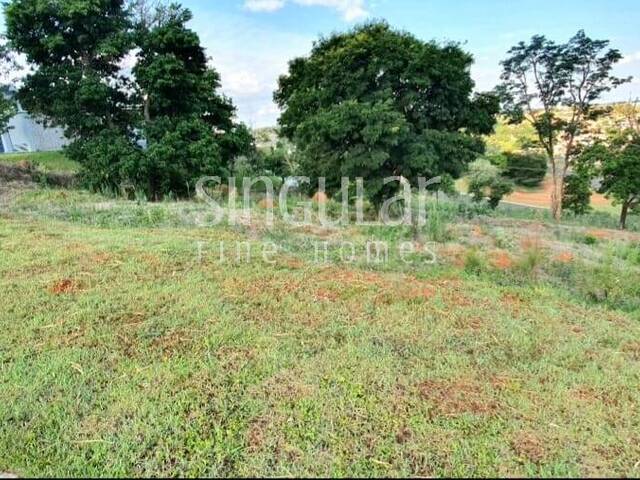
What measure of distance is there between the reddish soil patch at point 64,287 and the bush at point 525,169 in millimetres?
21501

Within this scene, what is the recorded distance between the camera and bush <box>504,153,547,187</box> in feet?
70.8

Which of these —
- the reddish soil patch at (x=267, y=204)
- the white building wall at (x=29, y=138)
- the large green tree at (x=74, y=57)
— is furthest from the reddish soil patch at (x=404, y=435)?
the white building wall at (x=29, y=138)

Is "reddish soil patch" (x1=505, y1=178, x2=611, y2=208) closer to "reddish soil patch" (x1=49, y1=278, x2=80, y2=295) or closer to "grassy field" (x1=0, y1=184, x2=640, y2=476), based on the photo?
"grassy field" (x1=0, y1=184, x2=640, y2=476)

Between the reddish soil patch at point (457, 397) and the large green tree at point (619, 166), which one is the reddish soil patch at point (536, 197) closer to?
the large green tree at point (619, 166)

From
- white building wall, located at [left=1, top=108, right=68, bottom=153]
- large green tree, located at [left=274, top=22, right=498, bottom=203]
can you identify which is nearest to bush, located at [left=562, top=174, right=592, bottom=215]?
large green tree, located at [left=274, top=22, right=498, bottom=203]

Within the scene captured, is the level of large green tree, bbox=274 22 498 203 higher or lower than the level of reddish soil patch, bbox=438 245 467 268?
higher

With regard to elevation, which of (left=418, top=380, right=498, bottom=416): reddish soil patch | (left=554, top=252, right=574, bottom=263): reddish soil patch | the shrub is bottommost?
(left=418, top=380, right=498, bottom=416): reddish soil patch

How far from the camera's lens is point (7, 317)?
2.43 meters

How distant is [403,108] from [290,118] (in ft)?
9.36

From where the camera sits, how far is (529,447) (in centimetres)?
139

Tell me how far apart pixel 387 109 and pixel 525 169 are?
18290mm

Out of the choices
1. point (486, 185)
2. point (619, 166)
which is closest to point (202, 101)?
point (619, 166)

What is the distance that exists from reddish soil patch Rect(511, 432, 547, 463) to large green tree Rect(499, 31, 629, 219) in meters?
15.0

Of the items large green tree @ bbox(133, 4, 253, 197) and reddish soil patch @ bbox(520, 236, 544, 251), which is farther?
large green tree @ bbox(133, 4, 253, 197)
